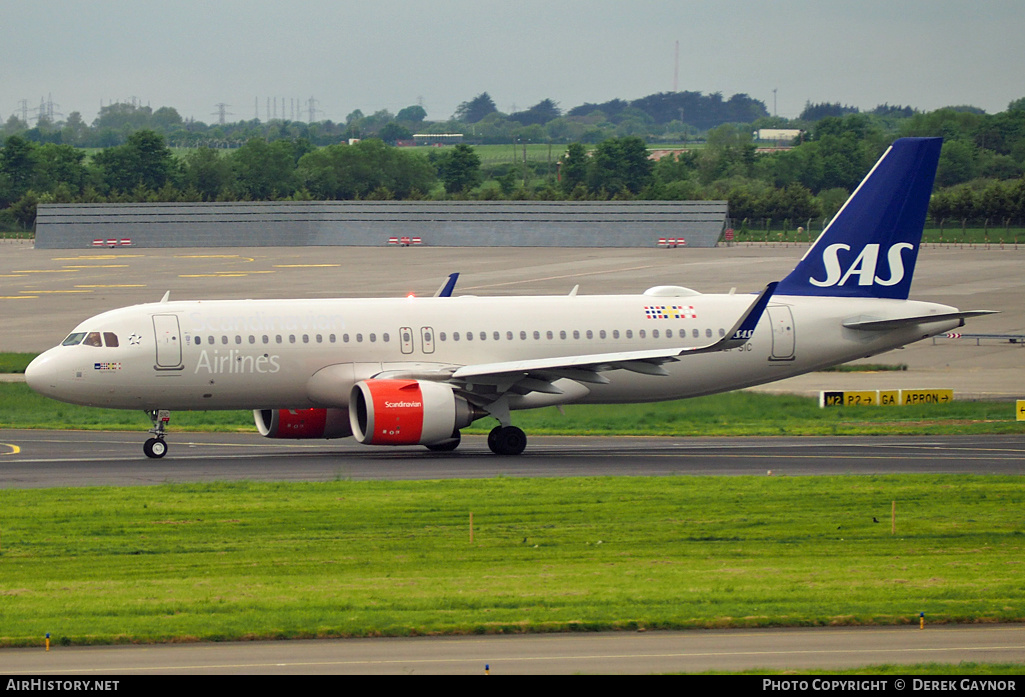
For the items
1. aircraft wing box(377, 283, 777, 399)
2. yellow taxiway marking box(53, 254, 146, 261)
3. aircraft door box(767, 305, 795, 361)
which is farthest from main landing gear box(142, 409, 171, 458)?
yellow taxiway marking box(53, 254, 146, 261)

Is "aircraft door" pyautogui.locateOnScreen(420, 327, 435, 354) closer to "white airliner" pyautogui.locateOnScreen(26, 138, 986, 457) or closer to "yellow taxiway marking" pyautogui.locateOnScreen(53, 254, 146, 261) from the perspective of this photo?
"white airliner" pyautogui.locateOnScreen(26, 138, 986, 457)

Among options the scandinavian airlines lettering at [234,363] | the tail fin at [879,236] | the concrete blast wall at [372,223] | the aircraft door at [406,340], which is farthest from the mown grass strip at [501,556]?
the concrete blast wall at [372,223]

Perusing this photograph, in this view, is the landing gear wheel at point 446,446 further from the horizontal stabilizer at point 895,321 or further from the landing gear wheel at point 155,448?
the horizontal stabilizer at point 895,321

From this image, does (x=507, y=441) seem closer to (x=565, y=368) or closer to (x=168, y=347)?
(x=565, y=368)

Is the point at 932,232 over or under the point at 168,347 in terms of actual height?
over

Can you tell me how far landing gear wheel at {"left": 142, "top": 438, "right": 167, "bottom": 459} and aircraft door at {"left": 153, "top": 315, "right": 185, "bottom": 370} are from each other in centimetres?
241

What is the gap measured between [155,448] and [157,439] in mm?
351

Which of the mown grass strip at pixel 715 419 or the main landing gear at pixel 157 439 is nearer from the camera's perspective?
the main landing gear at pixel 157 439

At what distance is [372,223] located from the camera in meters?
152

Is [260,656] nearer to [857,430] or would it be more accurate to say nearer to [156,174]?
[857,430]

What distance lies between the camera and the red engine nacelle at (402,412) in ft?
122

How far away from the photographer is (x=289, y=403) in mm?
39781

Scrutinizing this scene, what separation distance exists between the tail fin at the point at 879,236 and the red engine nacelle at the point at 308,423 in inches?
584

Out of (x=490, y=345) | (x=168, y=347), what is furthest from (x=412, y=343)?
(x=168, y=347)
